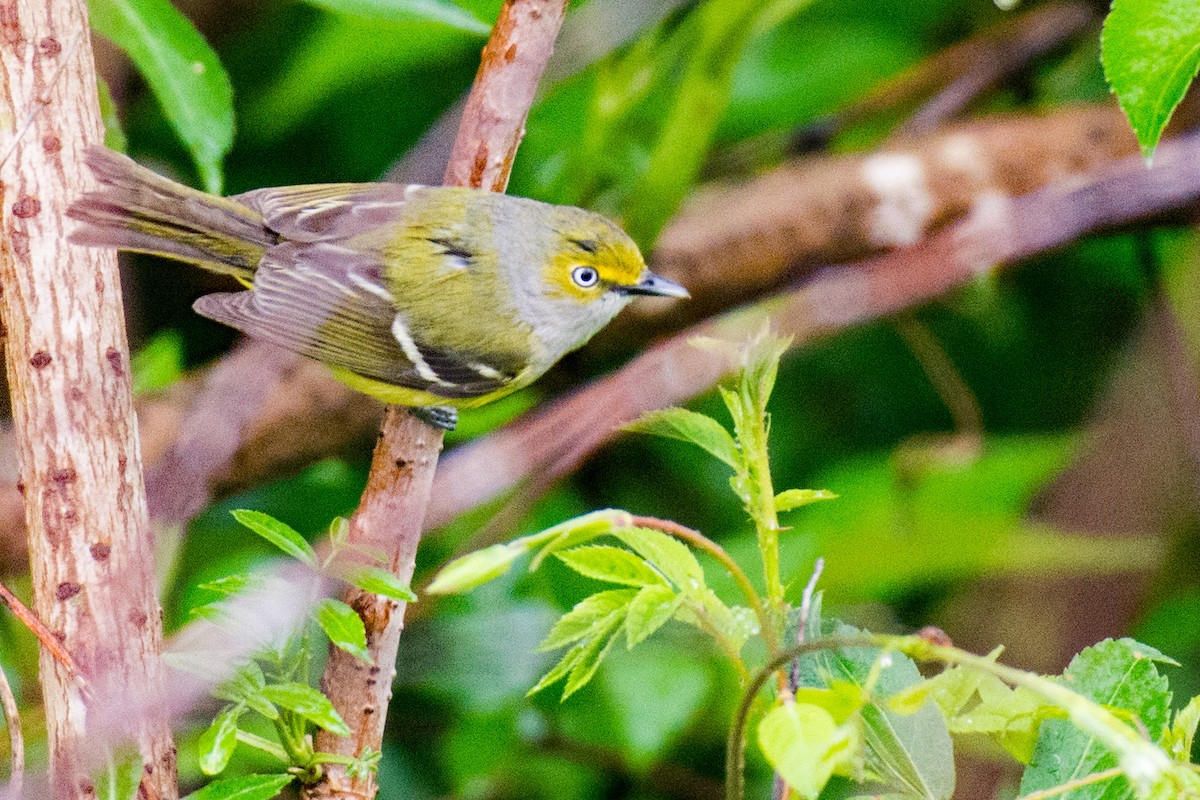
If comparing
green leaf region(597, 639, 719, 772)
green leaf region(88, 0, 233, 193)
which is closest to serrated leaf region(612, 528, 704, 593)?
green leaf region(88, 0, 233, 193)

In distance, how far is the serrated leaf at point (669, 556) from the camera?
2.06 ft

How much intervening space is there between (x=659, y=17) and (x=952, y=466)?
35.4 inches

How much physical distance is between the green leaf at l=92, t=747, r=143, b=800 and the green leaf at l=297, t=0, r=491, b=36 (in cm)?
85

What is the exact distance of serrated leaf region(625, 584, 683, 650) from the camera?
0.58m

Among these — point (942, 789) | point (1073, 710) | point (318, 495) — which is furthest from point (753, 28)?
point (1073, 710)

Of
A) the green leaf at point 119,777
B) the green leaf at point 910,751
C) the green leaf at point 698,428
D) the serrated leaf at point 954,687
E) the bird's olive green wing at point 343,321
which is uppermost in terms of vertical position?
the bird's olive green wing at point 343,321

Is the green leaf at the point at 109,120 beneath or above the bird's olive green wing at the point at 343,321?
above

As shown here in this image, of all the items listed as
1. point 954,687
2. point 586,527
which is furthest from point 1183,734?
point 586,527

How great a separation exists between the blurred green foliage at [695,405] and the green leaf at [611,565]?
2.42 feet

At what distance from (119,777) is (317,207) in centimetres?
83

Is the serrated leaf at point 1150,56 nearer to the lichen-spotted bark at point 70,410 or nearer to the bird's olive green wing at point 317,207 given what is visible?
the lichen-spotted bark at point 70,410

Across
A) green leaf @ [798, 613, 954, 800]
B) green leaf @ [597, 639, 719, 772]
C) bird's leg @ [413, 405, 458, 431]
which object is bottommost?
green leaf @ [798, 613, 954, 800]

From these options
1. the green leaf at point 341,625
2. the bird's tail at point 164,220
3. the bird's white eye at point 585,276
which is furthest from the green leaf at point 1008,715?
the bird's white eye at point 585,276

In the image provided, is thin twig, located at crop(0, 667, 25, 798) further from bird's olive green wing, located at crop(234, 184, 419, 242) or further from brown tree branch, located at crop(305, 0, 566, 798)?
bird's olive green wing, located at crop(234, 184, 419, 242)
